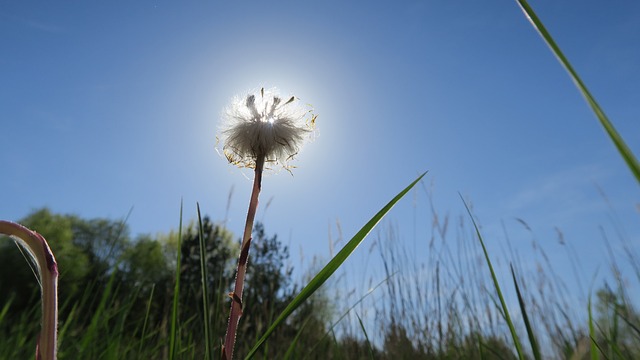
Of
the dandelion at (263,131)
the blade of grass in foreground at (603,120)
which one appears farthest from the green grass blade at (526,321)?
the dandelion at (263,131)

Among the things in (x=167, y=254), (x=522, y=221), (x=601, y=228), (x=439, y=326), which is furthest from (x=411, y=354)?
(x=167, y=254)

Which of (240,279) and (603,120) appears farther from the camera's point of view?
(240,279)

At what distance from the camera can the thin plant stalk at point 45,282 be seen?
417mm

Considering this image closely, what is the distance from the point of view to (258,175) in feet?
2.20

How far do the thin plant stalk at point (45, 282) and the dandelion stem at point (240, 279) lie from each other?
17cm

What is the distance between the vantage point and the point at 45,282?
0.43 meters

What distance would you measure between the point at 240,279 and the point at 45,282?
0.67 ft

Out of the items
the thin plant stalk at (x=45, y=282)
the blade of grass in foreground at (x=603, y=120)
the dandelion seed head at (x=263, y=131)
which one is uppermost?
the dandelion seed head at (x=263, y=131)

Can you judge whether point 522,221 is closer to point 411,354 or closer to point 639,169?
point 411,354

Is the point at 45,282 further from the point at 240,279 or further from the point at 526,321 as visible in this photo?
the point at 526,321

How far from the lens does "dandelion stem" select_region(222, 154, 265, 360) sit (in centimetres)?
52

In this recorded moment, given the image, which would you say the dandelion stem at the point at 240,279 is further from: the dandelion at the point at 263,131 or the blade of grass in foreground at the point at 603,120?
the blade of grass in foreground at the point at 603,120

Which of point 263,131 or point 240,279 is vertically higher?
point 263,131

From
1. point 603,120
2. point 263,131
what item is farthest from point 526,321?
point 263,131
